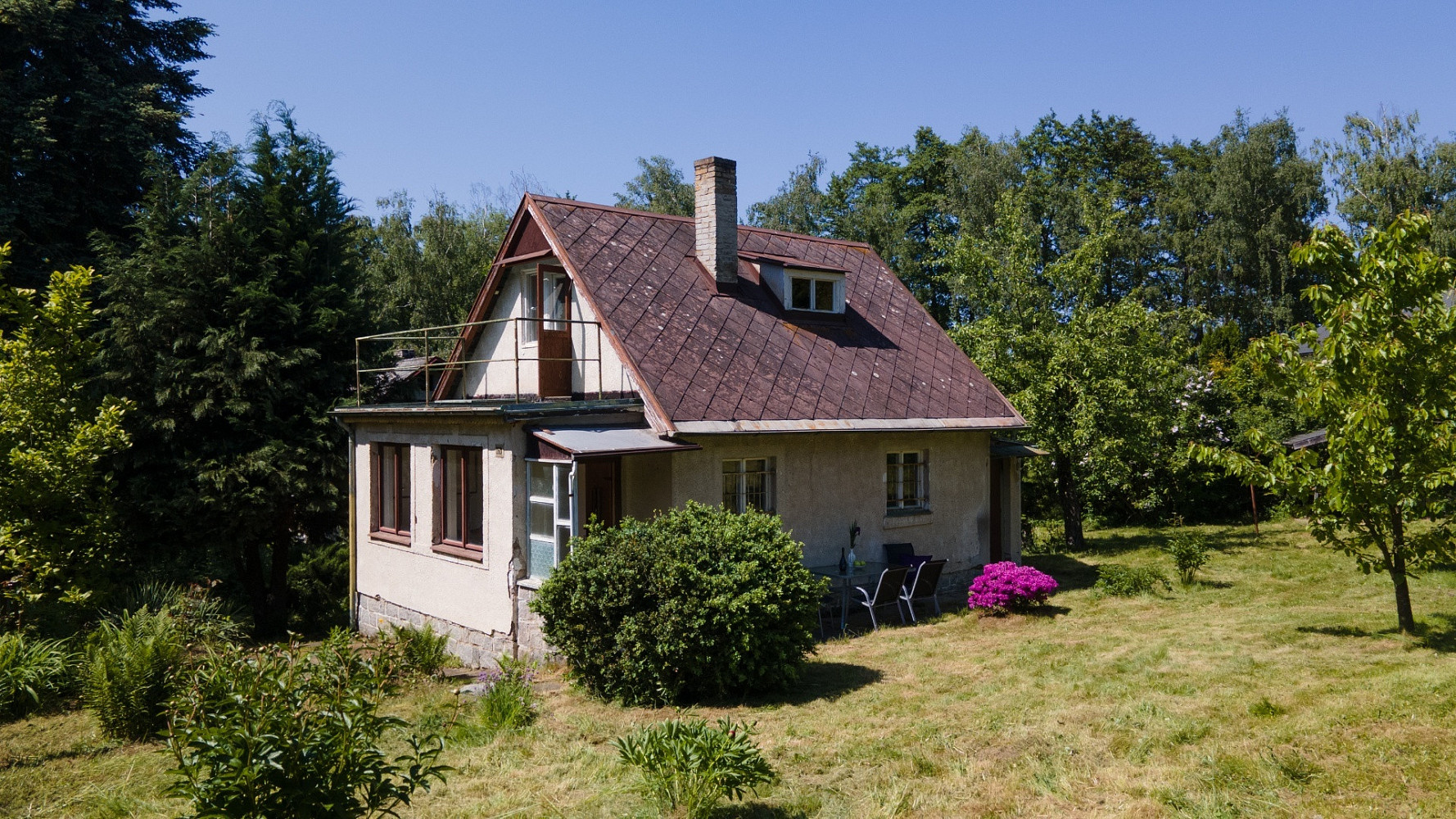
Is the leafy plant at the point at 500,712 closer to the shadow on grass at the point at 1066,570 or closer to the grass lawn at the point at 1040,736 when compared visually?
the grass lawn at the point at 1040,736

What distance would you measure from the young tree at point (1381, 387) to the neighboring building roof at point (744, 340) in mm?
5640

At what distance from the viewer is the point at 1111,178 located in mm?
45094

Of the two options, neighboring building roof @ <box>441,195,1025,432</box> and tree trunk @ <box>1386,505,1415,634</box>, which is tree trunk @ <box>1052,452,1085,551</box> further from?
tree trunk @ <box>1386,505,1415,634</box>

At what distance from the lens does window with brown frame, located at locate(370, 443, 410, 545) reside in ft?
51.0

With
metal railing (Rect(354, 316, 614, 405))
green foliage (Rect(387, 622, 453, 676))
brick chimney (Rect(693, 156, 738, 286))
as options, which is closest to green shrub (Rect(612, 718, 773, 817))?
green foliage (Rect(387, 622, 453, 676))

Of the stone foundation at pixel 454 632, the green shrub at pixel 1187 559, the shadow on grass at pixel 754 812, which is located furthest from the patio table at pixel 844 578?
the shadow on grass at pixel 754 812

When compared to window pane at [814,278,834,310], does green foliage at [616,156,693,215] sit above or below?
above

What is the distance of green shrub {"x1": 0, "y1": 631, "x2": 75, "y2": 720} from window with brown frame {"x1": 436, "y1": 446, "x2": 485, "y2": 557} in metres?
4.73

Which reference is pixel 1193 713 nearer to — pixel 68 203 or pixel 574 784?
pixel 574 784

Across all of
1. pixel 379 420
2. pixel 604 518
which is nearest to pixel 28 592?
pixel 379 420

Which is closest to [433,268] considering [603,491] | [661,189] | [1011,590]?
[661,189]

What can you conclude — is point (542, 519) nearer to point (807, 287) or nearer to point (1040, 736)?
point (807, 287)

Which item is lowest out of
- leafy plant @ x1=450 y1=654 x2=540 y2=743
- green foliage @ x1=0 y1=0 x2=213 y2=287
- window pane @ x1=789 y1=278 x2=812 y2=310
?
leafy plant @ x1=450 y1=654 x2=540 y2=743

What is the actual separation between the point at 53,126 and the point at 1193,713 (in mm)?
24938
